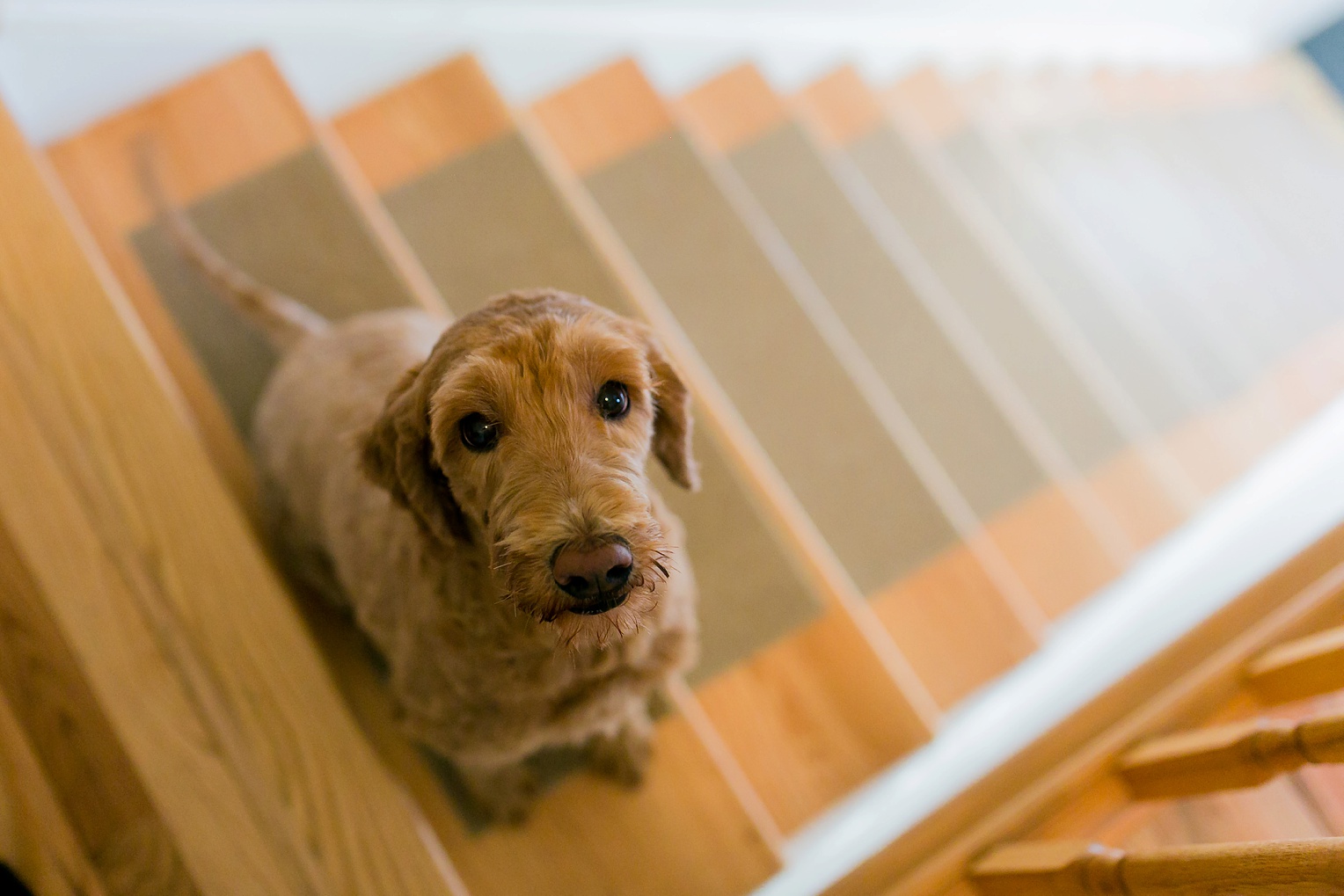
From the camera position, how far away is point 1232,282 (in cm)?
596

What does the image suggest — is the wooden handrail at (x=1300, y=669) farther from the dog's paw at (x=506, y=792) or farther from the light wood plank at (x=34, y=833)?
the light wood plank at (x=34, y=833)

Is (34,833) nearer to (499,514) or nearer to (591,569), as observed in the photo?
(499,514)

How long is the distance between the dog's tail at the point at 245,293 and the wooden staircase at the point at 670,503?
9 cm

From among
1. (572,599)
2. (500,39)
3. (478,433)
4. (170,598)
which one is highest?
(500,39)

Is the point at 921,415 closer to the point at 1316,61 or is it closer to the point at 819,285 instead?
the point at 819,285

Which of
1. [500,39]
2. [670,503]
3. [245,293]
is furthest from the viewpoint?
[500,39]

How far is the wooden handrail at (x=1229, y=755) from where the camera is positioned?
3.54 feet

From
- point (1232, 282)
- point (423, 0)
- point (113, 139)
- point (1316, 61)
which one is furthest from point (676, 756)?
point (1316, 61)

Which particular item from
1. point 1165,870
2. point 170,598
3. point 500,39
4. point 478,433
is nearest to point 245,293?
point 170,598

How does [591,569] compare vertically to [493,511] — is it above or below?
below

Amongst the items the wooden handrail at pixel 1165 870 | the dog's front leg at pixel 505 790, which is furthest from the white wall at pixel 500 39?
the wooden handrail at pixel 1165 870

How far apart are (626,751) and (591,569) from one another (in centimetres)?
108

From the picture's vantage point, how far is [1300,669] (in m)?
1.21

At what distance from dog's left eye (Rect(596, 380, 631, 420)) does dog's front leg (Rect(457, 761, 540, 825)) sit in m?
1.06
